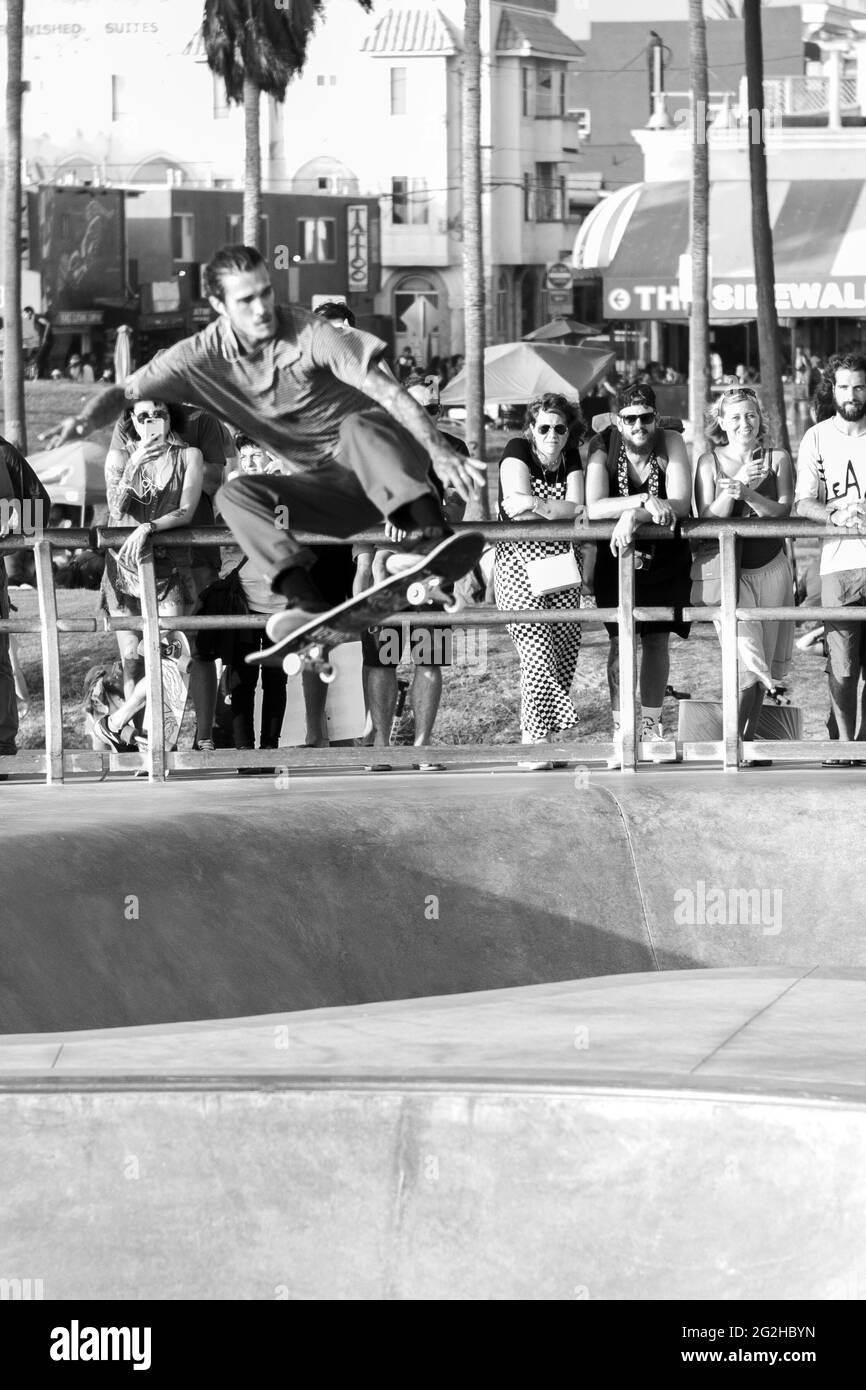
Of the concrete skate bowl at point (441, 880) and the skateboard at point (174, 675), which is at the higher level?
the skateboard at point (174, 675)

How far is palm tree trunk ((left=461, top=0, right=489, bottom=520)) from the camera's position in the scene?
23.9 meters

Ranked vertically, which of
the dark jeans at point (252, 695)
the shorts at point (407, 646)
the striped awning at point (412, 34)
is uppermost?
the striped awning at point (412, 34)

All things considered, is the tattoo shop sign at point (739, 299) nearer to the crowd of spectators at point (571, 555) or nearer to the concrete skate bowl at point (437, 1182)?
the crowd of spectators at point (571, 555)

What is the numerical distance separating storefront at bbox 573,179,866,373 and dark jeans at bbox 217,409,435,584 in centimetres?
3397

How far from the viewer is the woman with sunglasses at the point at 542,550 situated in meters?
8.86

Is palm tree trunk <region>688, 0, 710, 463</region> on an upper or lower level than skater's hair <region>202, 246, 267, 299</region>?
upper

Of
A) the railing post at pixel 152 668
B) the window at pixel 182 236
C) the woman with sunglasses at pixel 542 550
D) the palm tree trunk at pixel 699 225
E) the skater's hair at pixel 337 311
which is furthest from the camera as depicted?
the window at pixel 182 236

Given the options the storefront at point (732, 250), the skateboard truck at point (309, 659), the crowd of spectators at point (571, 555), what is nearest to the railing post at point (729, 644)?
the crowd of spectators at point (571, 555)

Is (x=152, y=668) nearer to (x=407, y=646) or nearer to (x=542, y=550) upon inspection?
(x=407, y=646)

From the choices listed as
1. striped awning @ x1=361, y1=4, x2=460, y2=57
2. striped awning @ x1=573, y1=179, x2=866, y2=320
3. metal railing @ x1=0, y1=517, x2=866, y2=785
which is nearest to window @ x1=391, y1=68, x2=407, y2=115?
striped awning @ x1=361, y1=4, x2=460, y2=57

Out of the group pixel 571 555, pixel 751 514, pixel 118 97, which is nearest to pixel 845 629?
pixel 751 514

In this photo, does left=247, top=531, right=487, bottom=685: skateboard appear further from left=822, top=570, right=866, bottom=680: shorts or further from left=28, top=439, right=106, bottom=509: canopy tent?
left=28, top=439, right=106, bottom=509: canopy tent
